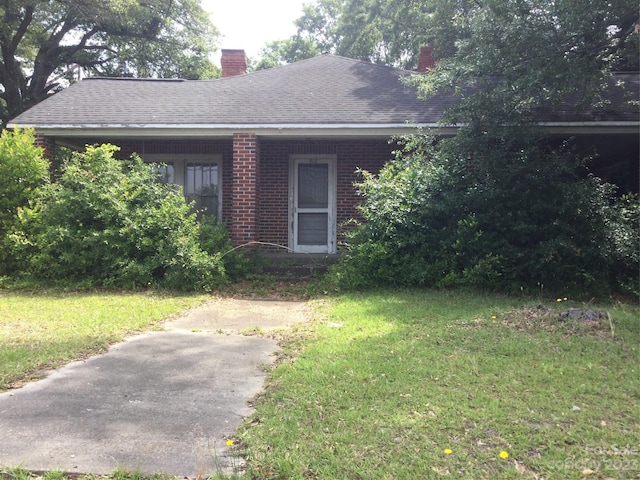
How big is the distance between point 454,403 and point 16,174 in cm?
893

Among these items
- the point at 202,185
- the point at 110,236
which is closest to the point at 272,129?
the point at 202,185

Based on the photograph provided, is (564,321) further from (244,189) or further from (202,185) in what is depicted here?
(202,185)


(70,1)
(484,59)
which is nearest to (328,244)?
(484,59)

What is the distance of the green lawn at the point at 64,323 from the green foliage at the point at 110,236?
1.86ft

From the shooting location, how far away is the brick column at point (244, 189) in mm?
9727

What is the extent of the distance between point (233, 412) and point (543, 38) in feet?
21.7

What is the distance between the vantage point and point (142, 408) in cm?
348

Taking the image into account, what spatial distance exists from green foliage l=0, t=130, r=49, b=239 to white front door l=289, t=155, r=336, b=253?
16.7 feet

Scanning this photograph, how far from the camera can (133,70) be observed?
2447 cm

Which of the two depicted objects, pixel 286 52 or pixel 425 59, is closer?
pixel 425 59

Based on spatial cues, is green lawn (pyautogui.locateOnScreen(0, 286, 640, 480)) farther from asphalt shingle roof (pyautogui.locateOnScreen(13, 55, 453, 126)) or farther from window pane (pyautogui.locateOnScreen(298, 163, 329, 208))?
window pane (pyautogui.locateOnScreen(298, 163, 329, 208))

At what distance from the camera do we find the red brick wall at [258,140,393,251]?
11.0 m

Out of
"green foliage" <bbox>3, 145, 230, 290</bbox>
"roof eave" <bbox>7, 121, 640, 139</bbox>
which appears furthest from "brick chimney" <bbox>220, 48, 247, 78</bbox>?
"green foliage" <bbox>3, 145, 230, 290</bbox>

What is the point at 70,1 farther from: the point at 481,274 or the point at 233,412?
the point at 233,412
